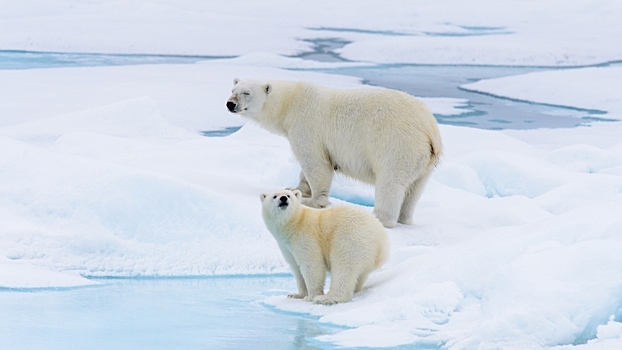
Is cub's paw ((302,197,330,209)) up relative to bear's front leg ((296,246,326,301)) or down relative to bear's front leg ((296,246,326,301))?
down

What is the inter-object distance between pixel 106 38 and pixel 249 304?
1697 cm

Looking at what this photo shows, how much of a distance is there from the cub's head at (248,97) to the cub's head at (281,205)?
197 centimetres

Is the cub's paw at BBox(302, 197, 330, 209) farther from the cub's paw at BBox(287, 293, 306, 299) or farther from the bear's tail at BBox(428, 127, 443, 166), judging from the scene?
the cub's paw at BBox(287, 293, 306, 299)

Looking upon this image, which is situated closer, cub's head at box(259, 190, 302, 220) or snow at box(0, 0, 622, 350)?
snow at box(0, 0, 622, 350)

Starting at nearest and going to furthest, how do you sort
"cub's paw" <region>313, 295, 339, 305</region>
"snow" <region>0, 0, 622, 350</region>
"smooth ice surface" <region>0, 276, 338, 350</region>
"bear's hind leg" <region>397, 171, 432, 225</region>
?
"snow" <region>0, 0, 622, 350</region>, "smooth ice surface" <region>0, 276, 338, 350</region>, "cub's paw" <region>313, 295, 339, 305</region>, "bear's hind leg" <region>397, 171, 432, 225</region>

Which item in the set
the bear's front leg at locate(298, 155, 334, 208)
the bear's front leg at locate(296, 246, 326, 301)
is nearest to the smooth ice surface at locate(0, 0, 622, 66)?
the bear's front leg at locate(298, 155, 334, 208)

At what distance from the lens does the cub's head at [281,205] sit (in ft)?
13.1

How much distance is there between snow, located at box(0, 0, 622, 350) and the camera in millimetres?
3252

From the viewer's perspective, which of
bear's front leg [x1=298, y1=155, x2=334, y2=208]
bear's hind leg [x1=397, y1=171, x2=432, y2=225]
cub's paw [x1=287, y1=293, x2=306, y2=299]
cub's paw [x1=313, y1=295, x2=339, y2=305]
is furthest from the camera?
bear's front leg [x1=298, y1=155, x2=334, y2=208]

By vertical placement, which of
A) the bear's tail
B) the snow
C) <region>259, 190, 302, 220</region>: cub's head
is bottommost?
the snow

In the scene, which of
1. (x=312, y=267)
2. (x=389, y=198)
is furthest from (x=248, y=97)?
(x=312, y=267)

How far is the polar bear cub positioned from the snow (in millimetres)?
109

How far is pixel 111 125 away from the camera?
905 cm

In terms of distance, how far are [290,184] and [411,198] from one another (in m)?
1.33
